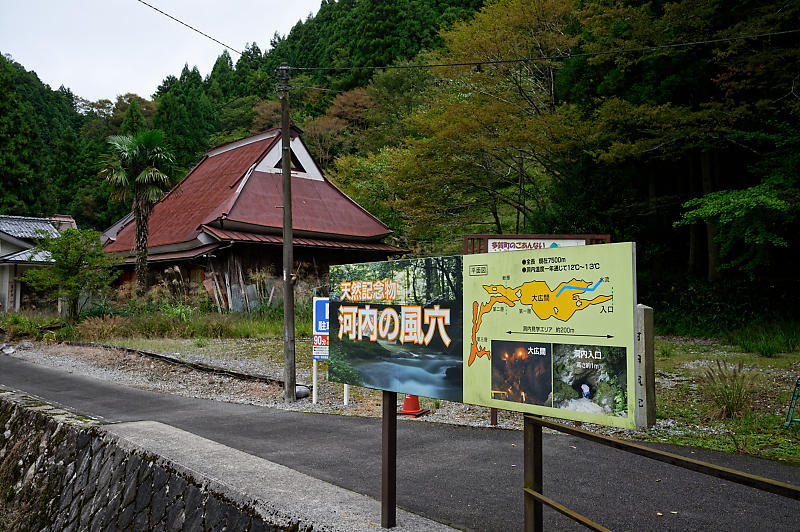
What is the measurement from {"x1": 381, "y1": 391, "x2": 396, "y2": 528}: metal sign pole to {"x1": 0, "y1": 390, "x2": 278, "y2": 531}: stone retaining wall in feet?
1.71

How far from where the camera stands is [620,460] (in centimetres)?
514

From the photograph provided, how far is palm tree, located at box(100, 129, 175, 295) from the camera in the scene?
18234mm

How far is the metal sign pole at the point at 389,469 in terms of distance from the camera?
3.05 m

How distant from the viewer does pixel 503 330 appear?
2.59 m

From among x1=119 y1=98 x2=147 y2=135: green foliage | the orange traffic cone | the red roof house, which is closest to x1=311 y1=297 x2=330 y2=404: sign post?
the orange traffic cone

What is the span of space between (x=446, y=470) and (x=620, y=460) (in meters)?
1.69

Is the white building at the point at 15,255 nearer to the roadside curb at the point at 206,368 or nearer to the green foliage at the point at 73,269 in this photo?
the green foliage at the point at 73,269

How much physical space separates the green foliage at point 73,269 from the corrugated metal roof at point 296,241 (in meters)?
3.73

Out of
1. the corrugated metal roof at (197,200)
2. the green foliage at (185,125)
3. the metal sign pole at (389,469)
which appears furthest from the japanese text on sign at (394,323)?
the green foliage at (185,125)

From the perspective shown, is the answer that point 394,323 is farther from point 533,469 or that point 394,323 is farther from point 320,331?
point 320,331

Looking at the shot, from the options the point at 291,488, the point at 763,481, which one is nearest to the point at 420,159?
the point at 291,488

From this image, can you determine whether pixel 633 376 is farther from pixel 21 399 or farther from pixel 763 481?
pixel 21 399

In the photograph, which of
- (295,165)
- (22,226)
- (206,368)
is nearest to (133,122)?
(22,226)

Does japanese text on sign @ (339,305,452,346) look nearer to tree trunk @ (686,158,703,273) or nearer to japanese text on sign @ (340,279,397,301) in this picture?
japanese text on sign @ (340,279,397,301)
